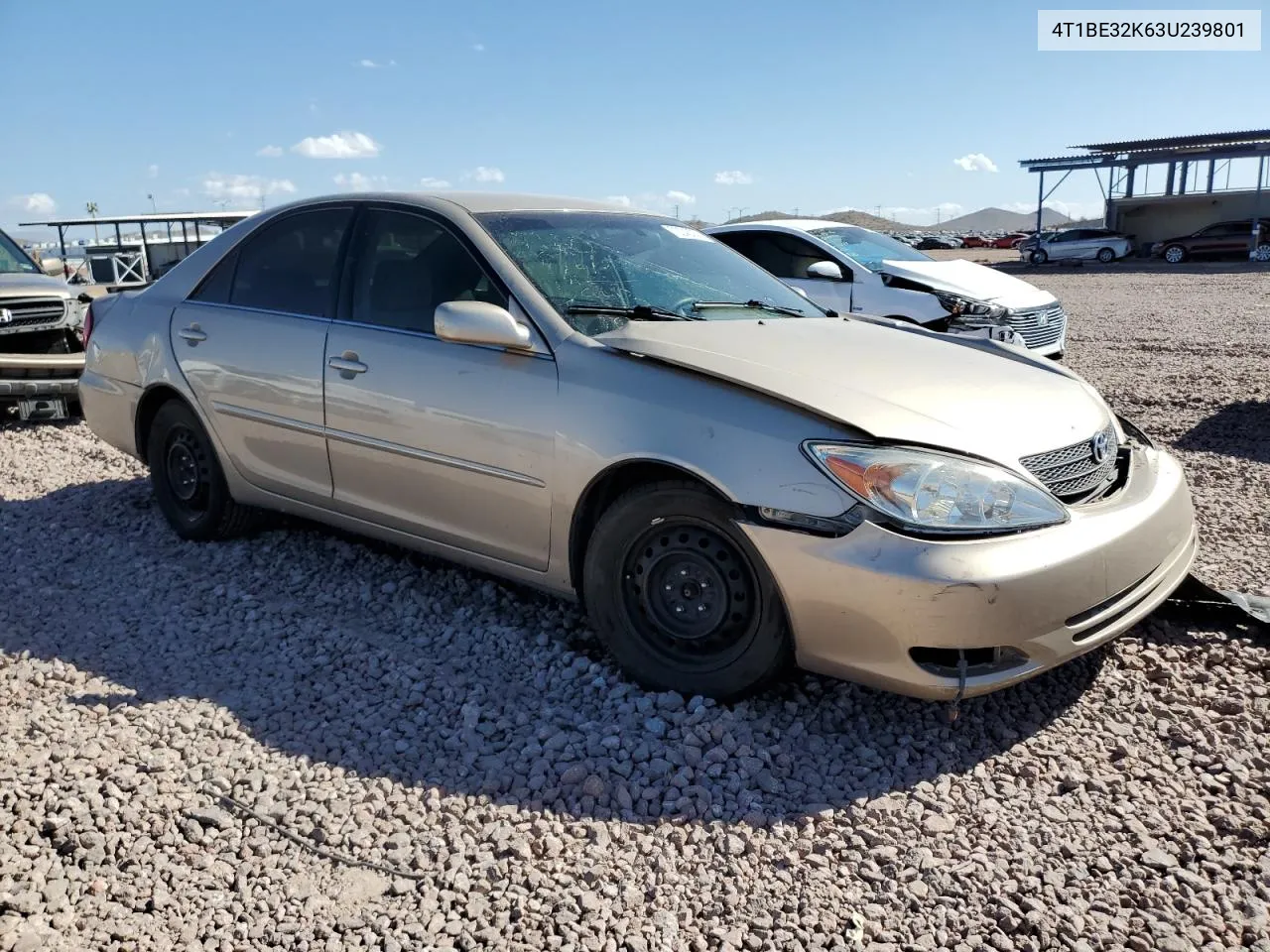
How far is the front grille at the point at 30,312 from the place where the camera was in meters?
8.48

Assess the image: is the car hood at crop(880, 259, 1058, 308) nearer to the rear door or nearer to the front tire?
the rear door

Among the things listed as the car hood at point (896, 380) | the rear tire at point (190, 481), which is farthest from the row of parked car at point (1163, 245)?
the rear tire at point (190, 481)

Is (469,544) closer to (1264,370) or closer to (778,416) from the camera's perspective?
(778,416)

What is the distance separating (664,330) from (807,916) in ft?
6.44

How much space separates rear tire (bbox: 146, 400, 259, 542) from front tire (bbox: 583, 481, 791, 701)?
231cm

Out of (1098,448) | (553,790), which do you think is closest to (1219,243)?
(1098,448)

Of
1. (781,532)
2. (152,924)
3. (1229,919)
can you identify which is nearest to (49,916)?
(152,924)

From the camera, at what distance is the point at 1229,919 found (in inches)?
94.3

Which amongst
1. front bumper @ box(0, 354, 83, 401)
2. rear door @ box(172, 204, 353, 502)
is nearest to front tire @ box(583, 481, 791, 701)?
rear door @ box(172, 204, 353, 502)

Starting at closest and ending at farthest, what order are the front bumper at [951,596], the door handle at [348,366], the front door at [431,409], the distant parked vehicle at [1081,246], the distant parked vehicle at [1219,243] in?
1. the front bumper at [951,596]
2. the front door at [431,409]
3. the door handle at [348,366]
4. the distant parked vehicle at [1219,243]
5. the distant parked vehicle at [1081,246]

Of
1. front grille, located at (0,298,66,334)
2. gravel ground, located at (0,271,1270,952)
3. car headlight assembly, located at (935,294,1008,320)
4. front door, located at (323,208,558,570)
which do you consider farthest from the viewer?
car headlight assembly, located at (935,294,1008,320)

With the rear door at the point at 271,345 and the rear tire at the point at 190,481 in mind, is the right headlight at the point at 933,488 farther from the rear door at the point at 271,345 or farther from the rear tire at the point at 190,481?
the rear tire at the point at 190,481

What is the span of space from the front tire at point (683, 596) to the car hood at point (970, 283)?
652cm

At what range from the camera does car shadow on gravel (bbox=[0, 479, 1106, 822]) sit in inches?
118
